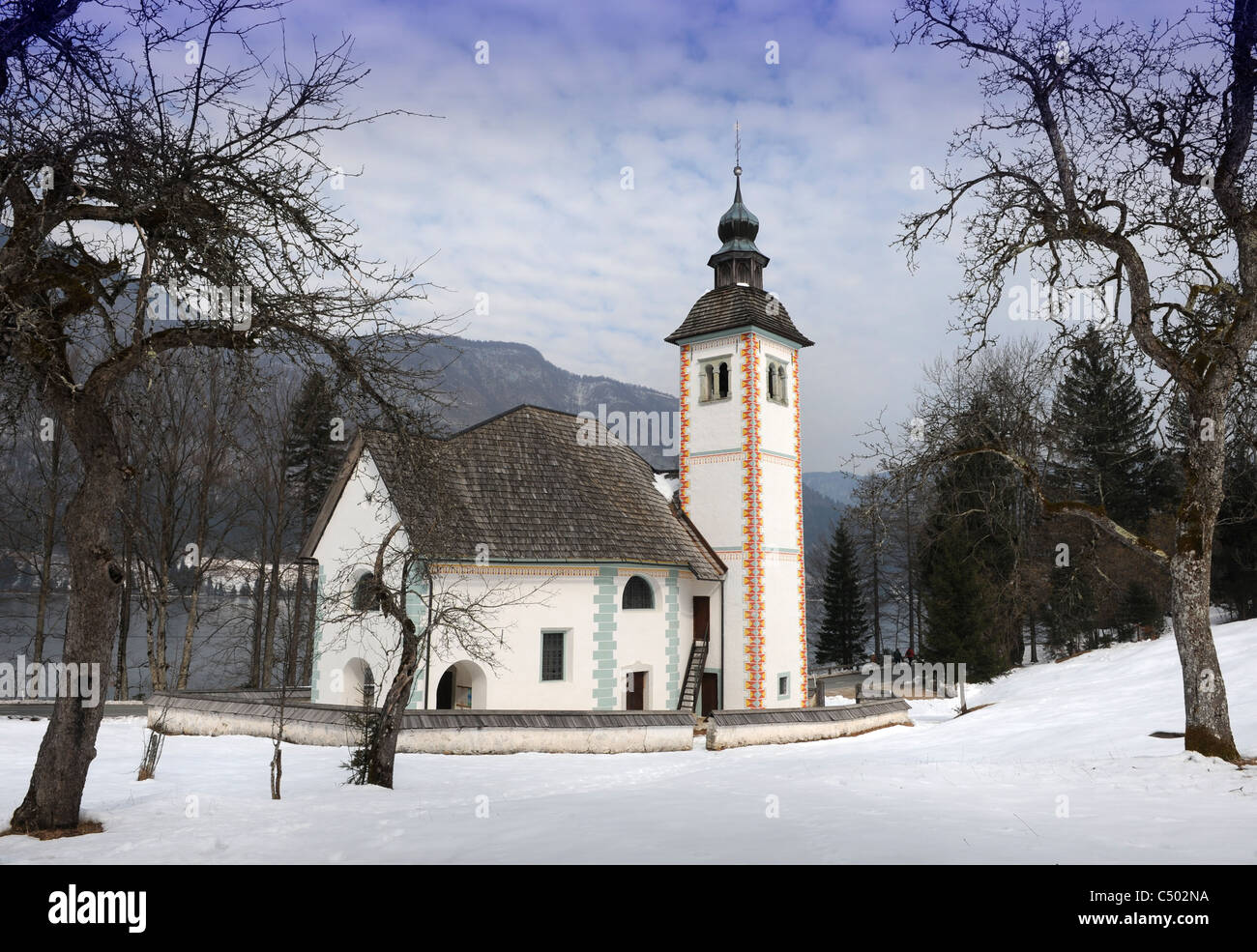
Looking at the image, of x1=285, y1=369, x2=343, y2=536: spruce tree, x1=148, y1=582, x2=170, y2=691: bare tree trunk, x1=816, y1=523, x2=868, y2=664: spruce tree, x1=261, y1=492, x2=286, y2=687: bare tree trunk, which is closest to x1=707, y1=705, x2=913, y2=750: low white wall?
x1=148, y1=582, x2=170, y2=691: bare tree trunk

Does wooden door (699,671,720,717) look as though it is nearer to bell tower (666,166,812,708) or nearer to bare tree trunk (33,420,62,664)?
bell tower (666,166,812,708)

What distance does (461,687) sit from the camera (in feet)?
75.7

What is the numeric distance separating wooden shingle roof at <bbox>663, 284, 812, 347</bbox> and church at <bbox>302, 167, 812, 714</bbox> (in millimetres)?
82

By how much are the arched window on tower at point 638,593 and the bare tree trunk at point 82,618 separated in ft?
57.0

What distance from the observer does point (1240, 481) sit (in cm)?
3170

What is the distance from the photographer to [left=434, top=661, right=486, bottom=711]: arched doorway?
21875mm

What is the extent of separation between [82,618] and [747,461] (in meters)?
22.1

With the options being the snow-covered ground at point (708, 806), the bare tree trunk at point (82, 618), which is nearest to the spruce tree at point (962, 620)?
the snow-covered ground at point (708, 806)

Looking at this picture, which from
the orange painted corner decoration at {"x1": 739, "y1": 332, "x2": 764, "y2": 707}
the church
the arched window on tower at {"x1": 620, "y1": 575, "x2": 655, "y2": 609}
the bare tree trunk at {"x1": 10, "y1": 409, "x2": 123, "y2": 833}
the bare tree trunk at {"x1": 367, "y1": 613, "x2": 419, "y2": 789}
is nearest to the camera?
the bare tree trunk at {"x1": 10, "y1": 409, "x2": 123, "y2": 833}

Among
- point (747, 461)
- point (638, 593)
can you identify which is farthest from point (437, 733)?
point (747, 461)

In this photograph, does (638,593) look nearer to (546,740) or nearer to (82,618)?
(546,740)

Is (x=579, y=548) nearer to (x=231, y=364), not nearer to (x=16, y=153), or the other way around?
(x=231, y=364)
